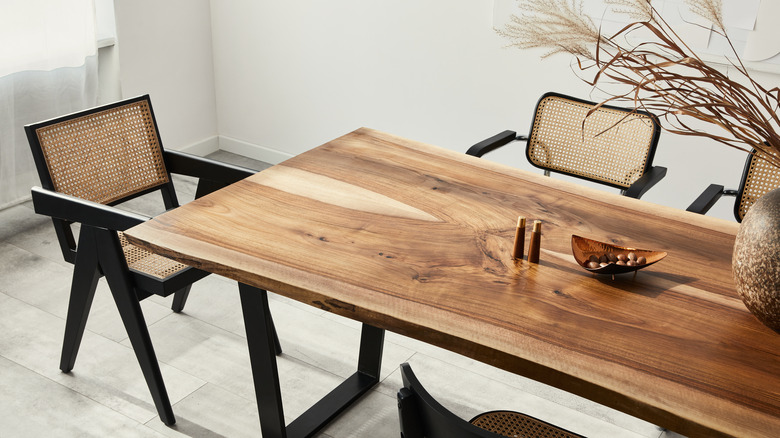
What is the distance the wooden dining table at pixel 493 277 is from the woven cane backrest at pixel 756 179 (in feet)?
1.79

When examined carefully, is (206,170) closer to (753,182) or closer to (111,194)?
(111,194)

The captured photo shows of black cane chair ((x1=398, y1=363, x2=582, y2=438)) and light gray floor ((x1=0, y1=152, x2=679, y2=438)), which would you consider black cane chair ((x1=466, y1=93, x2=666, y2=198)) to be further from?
black cane chair ((x1=398, y1=363, x2=582, y2=438))

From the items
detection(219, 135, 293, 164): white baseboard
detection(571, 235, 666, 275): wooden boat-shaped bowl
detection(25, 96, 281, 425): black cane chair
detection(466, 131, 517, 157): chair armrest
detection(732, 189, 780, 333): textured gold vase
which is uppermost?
detection(732, 189, 780, 333): textured gold vase

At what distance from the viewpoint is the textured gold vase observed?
1.46 meters

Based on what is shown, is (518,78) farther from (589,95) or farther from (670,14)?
(670,14)

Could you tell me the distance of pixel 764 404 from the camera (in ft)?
4.29

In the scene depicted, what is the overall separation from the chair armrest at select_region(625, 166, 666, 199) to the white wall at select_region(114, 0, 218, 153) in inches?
106

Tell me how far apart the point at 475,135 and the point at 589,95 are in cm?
67

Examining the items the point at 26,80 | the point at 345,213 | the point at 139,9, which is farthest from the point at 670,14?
the point at 26,80

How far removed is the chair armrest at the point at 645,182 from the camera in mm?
2416

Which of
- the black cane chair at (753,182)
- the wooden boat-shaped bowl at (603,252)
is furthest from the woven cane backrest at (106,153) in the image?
the black cane chair at (753,182)

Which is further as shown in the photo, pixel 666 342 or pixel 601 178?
pixel 601 178

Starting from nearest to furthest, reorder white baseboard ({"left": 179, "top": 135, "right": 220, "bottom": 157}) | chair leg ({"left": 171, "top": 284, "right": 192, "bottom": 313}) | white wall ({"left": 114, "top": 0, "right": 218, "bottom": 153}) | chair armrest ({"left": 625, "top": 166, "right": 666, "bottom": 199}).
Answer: chair armrest ({"left": 625, "top": 166, "right": 666, "bottom": 199}) < chair leg ({"left": 171, "top": 284, "right": 192, "bottom": 313}) < white wall ({"left": 114, "top": 0, "right": 218, "bottom": 153}) < white baseboard ({"left": 179, "top": 135, "right": 220, "bottom": 157})

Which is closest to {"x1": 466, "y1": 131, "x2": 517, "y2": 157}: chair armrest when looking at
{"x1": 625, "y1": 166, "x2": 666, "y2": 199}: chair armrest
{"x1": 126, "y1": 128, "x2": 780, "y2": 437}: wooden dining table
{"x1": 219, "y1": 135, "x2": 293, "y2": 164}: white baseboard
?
{"x1": 126, "y1": 128, "x2": 780, "y2": 437}: wooden dining table
